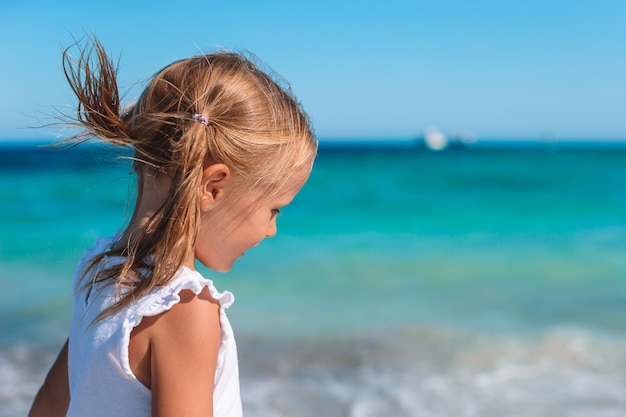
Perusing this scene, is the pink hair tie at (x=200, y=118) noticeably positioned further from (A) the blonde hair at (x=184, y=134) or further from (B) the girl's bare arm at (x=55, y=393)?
(B) the girl's bare arm at (x=55, y=393)

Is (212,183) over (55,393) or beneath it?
over

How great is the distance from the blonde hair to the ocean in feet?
0.54

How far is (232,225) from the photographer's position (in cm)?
140

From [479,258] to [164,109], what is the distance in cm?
669

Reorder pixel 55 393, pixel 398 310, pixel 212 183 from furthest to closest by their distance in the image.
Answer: pixel 398 310 < pixel 55 393 < pixel 212 183

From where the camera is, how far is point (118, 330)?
1.25 metres

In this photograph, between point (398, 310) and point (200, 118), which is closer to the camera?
point (200, 118)

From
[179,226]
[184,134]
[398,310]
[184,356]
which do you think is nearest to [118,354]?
[184,356]

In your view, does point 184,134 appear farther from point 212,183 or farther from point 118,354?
point 118,354

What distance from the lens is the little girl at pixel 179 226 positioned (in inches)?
48.3

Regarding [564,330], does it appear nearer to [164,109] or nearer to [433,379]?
[433,379]

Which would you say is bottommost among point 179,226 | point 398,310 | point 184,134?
point 179,226

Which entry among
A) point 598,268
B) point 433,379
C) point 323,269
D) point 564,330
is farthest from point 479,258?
point 433,379

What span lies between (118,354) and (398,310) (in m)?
4.14
